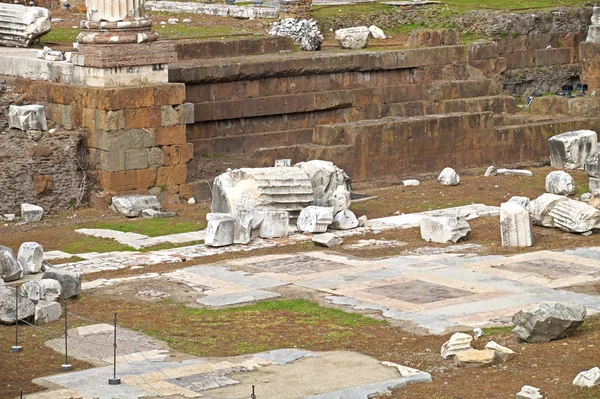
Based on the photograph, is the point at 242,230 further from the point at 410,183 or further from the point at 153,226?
the point at 410,183

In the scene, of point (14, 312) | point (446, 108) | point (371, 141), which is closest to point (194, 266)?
point (14, 312)

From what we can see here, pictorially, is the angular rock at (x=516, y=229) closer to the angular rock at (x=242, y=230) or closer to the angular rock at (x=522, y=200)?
the angular rock at (x=522, y=200)

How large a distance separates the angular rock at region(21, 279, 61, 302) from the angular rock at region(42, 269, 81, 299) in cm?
18

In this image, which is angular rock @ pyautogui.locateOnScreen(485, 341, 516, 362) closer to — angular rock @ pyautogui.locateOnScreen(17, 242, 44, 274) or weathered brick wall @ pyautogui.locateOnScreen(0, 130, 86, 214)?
angular rock @ pyautogui.locateOnScreen(17, 242, 44, 274)

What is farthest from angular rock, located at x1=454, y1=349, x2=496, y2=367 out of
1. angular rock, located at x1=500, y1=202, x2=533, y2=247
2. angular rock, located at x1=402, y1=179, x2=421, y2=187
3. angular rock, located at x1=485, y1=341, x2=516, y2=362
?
angular rock, located at x1=402, y1=179, x2=421, y2=187

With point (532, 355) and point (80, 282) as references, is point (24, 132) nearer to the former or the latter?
point (80, 282)

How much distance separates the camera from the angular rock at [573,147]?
24.9m

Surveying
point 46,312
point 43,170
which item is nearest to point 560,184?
point 43,170

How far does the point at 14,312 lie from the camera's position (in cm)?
1455

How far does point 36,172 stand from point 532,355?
1000 centimetres

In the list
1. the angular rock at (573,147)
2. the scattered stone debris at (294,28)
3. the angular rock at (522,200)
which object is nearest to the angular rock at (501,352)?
the angular rock at (522,200)

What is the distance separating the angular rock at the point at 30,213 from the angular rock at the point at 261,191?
2551 millimetres

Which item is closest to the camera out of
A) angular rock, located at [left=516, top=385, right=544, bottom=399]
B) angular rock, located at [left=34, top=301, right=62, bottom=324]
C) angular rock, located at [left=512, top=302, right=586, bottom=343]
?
angular rock, located at [left=516, top=385, right=544, bottom=399]

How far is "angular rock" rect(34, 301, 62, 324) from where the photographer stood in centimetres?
1470
